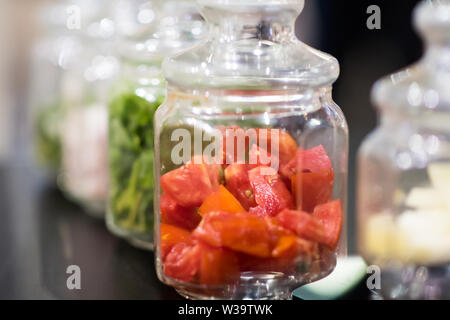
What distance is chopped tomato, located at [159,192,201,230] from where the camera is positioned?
0.78m

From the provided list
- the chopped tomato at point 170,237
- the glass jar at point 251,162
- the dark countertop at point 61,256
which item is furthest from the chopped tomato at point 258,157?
the dark countertop at point 61,256

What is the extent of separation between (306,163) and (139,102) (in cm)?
33

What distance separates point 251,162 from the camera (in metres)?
0.77

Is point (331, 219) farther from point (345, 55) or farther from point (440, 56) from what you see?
point (345, 55)

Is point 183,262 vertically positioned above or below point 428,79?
below

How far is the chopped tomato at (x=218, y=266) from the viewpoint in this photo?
73 centimetres

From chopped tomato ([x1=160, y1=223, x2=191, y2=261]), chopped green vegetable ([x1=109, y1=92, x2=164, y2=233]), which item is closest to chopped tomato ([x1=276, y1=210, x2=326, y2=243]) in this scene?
chopped tomato ([x1=160, y1=223, x2=191, y2=261])

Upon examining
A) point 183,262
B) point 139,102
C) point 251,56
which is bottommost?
point 183,262

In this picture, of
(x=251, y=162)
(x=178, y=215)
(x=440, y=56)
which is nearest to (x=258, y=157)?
(x=251, y=162)

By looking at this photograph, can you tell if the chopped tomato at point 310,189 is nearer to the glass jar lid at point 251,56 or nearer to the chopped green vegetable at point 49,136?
the glass jar lid at point 251,56

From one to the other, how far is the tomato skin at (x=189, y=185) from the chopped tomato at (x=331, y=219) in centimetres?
12

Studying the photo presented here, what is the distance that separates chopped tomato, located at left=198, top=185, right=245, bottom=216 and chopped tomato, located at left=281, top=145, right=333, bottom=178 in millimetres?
60

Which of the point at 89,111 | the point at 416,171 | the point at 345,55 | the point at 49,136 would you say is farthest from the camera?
the point at 345,55

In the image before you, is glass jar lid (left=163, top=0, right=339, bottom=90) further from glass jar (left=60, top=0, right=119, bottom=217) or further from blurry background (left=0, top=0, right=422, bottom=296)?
blurry background (left=0, top=0, right=422, bottom=296)
